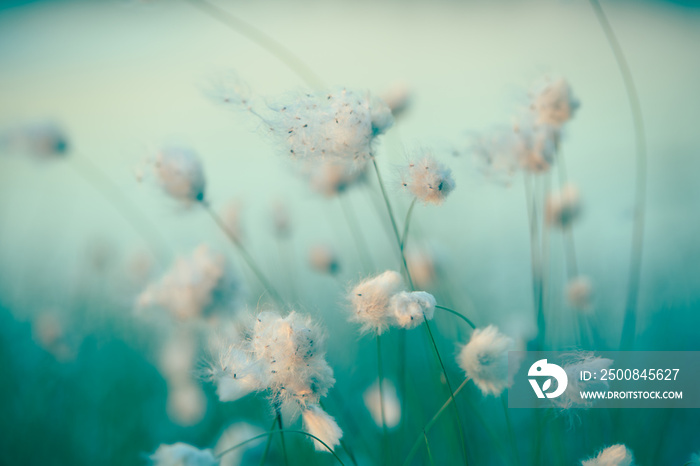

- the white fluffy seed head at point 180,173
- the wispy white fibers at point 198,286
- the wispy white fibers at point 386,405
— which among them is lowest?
the wispy white fibers at point 386,405

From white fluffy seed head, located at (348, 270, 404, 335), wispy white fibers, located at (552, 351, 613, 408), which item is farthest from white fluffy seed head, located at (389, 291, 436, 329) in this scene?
wispy white fibers, located at (552, 351, 613, 408)

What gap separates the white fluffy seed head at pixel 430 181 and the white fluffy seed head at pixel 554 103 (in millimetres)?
600

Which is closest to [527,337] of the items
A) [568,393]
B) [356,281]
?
[568,393]

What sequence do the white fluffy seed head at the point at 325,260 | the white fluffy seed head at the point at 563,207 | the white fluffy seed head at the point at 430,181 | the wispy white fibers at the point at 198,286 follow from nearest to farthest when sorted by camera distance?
1. the white fluffy seed head at the point at 430,181
2. the wispy white fibers at the point at 198,286
3. the white fluffy seed head at the point at 563,207
4. the white fluffy seed head at the point at 325,260

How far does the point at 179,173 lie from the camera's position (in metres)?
1.16

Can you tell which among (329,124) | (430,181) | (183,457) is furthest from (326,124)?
(183,457)

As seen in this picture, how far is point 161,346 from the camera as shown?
2.40 metres

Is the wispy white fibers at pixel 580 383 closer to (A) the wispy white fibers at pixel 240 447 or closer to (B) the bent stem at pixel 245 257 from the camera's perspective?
(B) the bent stem at pixel 245 257

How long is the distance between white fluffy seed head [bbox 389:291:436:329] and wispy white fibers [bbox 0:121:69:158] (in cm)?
208

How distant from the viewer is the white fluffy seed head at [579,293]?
1586mm

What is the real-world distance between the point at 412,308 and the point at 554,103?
3.11 feet

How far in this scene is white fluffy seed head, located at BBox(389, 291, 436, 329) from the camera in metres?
0.72

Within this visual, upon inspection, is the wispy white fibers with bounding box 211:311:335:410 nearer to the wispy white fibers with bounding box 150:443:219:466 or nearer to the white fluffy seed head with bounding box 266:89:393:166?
the wispy white fibers with bounding box 150:443:219:466

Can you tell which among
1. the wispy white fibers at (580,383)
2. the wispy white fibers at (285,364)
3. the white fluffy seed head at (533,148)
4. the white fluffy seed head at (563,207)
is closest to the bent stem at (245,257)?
the wispy white fibers at (285,364)
